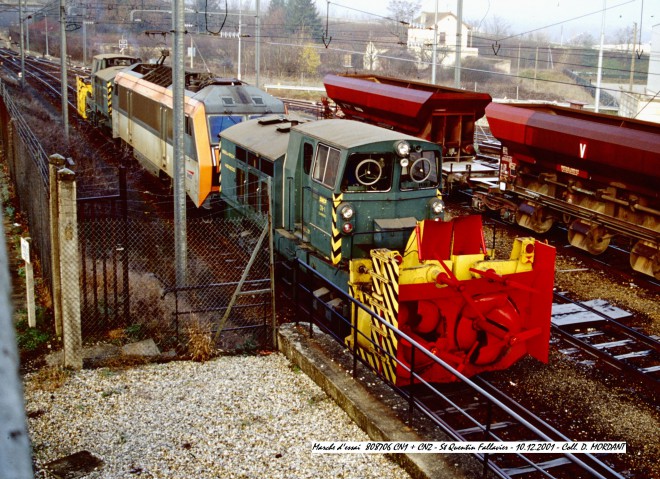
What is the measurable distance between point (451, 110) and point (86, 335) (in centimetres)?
1430

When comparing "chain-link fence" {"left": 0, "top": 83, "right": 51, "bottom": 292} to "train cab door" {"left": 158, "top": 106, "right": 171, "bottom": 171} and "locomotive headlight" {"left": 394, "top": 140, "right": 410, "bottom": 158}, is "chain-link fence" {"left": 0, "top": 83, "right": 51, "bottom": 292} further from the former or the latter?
"locomotive headlight" {"left": 394, "top": 140, "right": 410, "bottom": 158}

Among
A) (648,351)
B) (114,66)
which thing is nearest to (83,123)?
(114,66)

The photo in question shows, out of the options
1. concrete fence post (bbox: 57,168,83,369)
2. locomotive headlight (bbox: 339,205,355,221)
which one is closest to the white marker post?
concrete fence post (bbox: 57,168,83,369)

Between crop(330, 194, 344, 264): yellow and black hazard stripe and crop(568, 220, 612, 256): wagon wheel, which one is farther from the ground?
crop(330, 194, 344, 264): yellow and black hazard stripe

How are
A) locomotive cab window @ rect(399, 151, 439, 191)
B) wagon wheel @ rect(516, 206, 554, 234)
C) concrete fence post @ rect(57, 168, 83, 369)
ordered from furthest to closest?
wagon wheel @ rect(516, 206, 554, 234) < locomotive cab window @ rect(399, 151, 439, 191) < concrete fence post @ rect(57, 168, 83, 369)

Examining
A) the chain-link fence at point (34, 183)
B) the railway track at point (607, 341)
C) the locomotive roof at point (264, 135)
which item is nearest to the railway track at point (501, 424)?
the railway track at point (607, 341)

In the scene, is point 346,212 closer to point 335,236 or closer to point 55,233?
point 335,236

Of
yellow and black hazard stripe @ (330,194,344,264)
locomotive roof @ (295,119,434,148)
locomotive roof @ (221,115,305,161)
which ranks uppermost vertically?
locomotive roof @ (295,119,434,148)

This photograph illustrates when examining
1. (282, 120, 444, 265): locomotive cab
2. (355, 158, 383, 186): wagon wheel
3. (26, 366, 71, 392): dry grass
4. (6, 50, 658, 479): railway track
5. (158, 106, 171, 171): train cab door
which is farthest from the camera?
(158, 106, 171, 171): train cab door

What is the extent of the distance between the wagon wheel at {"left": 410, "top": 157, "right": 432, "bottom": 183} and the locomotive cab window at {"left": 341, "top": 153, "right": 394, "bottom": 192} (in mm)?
419

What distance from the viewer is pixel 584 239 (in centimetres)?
1681

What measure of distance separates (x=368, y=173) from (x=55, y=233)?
14.8ft

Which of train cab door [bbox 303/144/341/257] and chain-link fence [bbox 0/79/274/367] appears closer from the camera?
chain-link fence [bbox 0/79/274/367]

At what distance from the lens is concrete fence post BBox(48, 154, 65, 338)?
9273 mm
